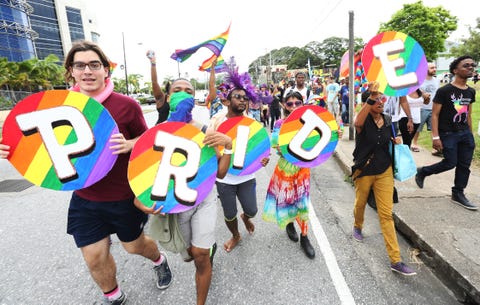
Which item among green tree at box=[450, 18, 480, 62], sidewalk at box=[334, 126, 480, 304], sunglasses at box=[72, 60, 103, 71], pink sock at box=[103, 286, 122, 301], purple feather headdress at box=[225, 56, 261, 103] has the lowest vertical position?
sidewalk at box=[334, 126, 480, 304]

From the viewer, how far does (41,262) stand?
270 centimetres

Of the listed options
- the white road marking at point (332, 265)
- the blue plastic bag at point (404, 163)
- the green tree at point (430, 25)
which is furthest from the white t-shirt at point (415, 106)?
the green tree at point (430, 25)

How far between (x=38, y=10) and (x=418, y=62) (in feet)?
186

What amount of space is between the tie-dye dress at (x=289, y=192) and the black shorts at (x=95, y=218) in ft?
4.68

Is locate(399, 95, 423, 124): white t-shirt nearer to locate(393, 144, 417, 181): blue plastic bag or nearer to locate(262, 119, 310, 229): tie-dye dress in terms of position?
locate(393, 144, 417, 181): blue plastic bag

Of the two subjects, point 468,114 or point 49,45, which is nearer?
point 468,114

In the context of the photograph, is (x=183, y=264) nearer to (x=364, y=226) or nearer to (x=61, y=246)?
(x=61, y=246)

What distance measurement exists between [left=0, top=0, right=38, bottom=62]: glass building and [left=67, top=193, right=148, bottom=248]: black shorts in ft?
140

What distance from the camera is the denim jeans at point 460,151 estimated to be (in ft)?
10.9

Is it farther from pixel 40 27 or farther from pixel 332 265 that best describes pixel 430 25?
pixel 40 27

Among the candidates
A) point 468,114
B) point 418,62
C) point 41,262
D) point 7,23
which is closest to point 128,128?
point 41,262

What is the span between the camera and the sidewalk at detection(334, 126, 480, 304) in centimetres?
222

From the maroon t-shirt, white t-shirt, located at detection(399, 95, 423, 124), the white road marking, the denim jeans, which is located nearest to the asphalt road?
the white road marking

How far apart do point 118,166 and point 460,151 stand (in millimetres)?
3974
